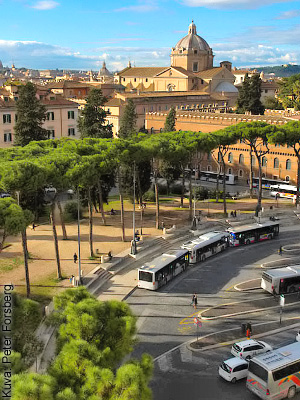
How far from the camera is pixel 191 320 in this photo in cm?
2923

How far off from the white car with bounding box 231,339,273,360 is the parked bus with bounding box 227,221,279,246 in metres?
19.4

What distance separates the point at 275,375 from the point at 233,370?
2239 mm

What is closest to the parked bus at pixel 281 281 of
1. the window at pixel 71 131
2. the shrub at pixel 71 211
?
the shrub at pixel 71 211

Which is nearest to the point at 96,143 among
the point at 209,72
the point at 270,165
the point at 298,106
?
the point at 270,165

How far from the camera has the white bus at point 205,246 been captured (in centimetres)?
3944

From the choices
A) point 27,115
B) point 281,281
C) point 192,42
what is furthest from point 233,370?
point 192,42

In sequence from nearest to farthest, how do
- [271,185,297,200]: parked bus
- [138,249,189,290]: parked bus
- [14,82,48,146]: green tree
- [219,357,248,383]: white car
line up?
[219,357,248,383]: white car, [138,249,189,290]: parked bus, [14,82,48,146]: green tree, [271,185,297,200]: parked bus

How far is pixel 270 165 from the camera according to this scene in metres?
72.6

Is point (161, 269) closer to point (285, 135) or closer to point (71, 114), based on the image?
point (285, 135)

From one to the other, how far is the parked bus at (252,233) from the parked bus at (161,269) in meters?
7.99

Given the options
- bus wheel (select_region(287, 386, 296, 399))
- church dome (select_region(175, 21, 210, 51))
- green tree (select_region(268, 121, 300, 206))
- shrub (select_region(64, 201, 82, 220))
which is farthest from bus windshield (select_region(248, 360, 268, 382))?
church dome (select_region(175, 21, 210, 51))

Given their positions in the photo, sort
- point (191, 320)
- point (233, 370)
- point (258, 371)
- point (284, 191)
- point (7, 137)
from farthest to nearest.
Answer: point (284, 191), point (7, 137), point (191, 320), point (233, 370), point (258, 371)

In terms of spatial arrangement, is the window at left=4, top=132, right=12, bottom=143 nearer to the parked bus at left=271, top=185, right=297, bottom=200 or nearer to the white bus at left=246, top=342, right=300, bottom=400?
the parked bus at left=271, top=185, right=297, bottom=200

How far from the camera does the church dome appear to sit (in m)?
146
